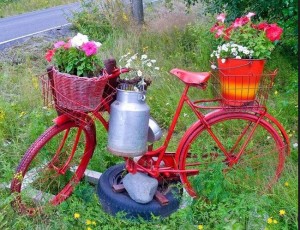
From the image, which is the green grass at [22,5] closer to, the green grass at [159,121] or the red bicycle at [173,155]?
the green grass at [159,121]

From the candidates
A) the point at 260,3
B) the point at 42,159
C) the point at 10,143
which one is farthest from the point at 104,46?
the point at 42,159

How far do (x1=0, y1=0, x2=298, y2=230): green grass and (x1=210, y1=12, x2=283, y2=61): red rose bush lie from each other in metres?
0.98

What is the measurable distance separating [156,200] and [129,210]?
0.24 meters

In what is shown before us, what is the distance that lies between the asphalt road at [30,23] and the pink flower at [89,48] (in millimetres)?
7577

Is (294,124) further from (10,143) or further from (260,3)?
A: (10,143)

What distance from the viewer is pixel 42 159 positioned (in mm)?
4238

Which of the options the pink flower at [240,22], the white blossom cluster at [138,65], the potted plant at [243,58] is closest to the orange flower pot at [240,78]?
the potted plant at [243,58]

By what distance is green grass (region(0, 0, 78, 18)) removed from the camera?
→ 17.9 m

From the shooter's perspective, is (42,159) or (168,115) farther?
(168,115)

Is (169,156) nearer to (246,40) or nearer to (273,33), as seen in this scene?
(246,40)

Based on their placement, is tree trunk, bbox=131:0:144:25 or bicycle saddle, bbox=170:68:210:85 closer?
bicycle saddle, bbox=170:68:210:85

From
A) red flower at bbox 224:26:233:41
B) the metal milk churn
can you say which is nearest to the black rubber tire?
the metal milk churn

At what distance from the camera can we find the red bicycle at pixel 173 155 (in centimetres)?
370

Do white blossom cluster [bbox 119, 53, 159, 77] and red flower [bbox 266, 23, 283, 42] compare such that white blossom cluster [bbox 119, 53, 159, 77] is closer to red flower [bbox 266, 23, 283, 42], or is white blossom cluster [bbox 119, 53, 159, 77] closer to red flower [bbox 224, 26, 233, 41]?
red flower [bbox 224, 26, 233, 41]
